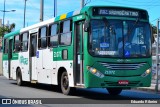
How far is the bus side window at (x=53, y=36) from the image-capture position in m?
16.2

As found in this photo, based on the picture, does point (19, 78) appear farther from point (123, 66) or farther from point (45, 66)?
point (123, 66)

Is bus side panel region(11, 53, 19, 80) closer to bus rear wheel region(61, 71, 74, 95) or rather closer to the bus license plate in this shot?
bus rear wheel region(61, 71, 74, 95)

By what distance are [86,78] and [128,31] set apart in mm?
2319

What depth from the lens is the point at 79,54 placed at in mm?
14047

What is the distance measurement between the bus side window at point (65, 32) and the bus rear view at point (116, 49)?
5.79 feet

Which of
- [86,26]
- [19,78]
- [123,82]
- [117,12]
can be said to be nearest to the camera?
[86,26]

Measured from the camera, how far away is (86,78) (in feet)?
43.1

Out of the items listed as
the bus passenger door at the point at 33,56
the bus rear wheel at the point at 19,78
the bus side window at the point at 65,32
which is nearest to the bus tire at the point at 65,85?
the bus side window at the point at 65,32

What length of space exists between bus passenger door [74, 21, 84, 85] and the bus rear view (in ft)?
2.06

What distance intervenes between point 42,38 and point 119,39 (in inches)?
216

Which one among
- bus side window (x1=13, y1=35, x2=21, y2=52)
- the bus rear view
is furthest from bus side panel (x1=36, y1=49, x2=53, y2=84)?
the bus rear view

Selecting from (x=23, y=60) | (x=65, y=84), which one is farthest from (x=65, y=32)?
(x=23, y=60)

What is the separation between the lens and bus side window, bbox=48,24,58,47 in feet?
53.3

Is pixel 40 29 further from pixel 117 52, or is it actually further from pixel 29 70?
pixel 117 52
